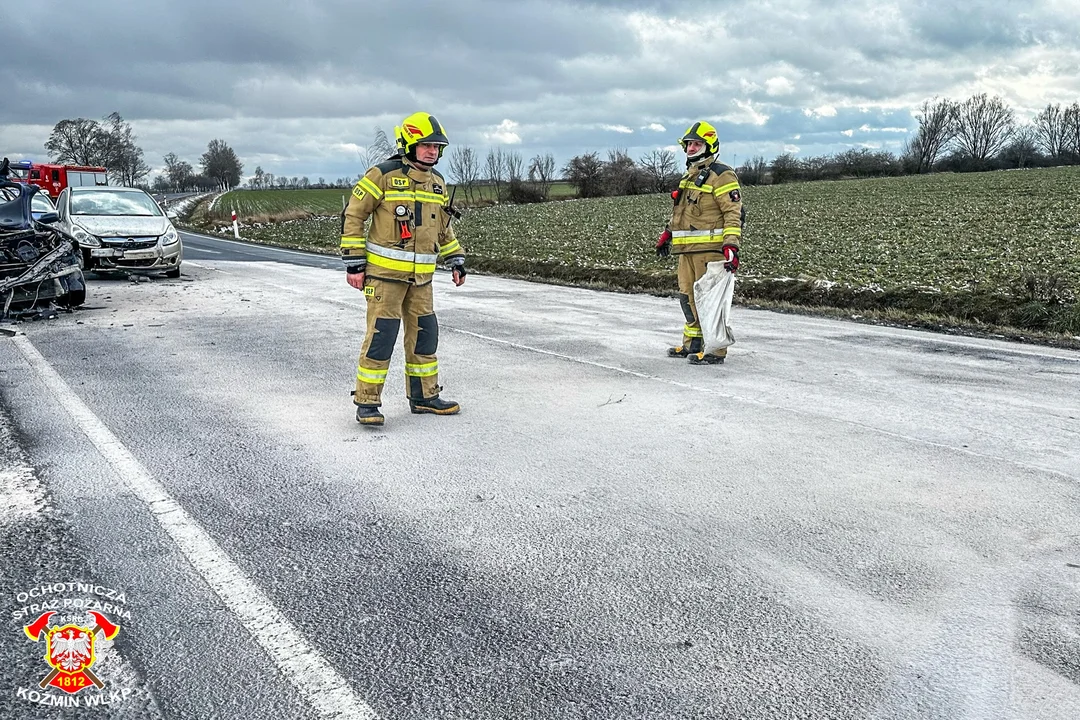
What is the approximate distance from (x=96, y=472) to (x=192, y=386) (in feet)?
7.26

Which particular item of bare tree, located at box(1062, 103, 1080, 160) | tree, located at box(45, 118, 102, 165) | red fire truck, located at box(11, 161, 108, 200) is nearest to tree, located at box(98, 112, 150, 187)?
tree, located at box(45, 118, 102, 165)

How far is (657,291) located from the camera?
47.5 feet

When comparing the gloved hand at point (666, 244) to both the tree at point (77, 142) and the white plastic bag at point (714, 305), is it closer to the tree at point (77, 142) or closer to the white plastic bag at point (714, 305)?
the white plastic bag at point (714, 305)

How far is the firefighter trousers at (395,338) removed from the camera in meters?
5.75

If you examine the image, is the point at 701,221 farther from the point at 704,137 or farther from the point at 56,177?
the point at 56,177

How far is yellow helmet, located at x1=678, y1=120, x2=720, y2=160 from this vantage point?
25.9 feet

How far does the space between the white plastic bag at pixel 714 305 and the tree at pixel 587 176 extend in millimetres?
62060

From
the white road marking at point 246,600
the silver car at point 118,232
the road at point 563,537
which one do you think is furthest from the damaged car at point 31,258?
the white road marking at point 246,600

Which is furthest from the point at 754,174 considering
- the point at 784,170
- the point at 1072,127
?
the point at 1072,127

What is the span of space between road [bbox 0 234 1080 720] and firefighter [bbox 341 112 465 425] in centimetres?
49

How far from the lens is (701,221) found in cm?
816

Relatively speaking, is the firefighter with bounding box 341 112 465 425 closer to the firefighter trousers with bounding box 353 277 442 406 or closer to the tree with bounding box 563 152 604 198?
the firefighter trousers with bounding box 353 277 442 406

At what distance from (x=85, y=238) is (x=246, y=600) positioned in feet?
41.1

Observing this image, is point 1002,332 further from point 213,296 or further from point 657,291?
point 213,296
